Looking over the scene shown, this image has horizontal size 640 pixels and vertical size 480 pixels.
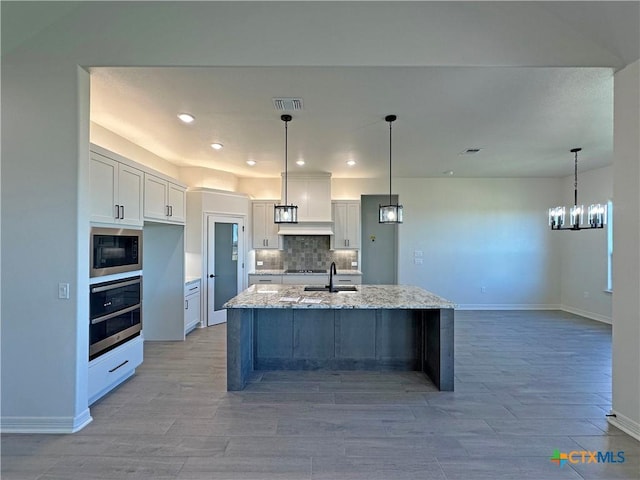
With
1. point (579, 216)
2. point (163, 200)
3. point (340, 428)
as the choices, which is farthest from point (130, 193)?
point (579, 216)

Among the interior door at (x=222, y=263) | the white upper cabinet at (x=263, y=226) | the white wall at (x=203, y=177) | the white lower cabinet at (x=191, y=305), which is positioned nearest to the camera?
the white lower cabinet at (x=191, y=305)

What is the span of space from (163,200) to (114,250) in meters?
1.27

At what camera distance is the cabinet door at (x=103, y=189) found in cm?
288

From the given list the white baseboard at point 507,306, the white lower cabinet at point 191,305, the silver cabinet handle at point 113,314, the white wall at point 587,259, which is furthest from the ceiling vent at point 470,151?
the silver cabinet handle at point 113,314

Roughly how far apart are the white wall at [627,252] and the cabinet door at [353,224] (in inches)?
167

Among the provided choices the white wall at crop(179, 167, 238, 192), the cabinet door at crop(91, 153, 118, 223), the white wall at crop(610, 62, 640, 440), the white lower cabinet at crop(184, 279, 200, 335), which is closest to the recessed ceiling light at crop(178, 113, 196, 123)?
the cabinet door at crop(91, 153, 118, 223)

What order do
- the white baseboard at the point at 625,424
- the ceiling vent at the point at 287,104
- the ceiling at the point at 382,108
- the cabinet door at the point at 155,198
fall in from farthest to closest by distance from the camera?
the cabinet door at the point at 155,198
the ceiling vent at the point at 287,104
the ceiling at the point at 382,108
the white baseboard at the point at 625,424

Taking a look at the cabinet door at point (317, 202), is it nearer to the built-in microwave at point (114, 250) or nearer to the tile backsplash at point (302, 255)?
the tile backsplash at point (302, 255)

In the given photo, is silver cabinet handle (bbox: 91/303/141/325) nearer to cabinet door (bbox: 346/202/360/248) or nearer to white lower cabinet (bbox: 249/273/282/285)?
white lower cabinet (bbox: 249/273/282/285)

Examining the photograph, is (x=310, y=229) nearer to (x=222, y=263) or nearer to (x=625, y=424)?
(x=222, y=263)

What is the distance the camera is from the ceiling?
2.70 metres

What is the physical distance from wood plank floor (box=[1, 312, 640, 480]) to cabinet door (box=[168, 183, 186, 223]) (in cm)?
191

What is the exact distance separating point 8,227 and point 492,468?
3.81m

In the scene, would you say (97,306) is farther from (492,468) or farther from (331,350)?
(492,468)
